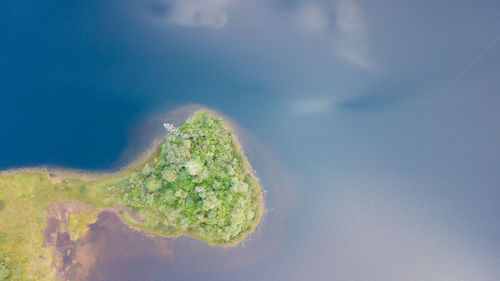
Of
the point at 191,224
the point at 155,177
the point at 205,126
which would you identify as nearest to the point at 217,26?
the point at 205,126

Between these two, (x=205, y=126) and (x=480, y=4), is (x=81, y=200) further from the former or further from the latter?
(x=480, y=4)

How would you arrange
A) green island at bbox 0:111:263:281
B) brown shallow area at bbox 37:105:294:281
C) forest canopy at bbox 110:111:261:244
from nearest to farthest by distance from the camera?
forest canopy at bbox 110:111:261:244, green island at bbox 0:111:263:281, brown shallow area at bbox 37:105:294:281

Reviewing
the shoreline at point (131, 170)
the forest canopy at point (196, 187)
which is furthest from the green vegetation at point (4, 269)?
the forest canopy at point (196, 187)

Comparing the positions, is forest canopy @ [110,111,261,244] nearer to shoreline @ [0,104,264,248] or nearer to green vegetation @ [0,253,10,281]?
shoreline @ [0,104,264,248]

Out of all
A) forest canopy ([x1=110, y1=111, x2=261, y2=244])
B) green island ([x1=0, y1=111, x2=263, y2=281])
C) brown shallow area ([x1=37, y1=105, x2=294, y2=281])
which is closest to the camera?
forest canopy ([x1=110, y1=111, x2=261, y2=244])

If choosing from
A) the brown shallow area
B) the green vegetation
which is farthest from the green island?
the brown shallow area

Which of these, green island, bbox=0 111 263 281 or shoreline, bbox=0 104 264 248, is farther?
shoreline, bbox=0 104 264 248

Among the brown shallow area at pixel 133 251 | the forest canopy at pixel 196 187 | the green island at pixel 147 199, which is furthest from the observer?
the brown shallow area at pixel 133 251

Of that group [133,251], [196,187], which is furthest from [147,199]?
[133,251]

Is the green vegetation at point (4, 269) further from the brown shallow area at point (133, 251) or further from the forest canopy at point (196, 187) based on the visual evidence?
the forest canopy at point (196, 187)
